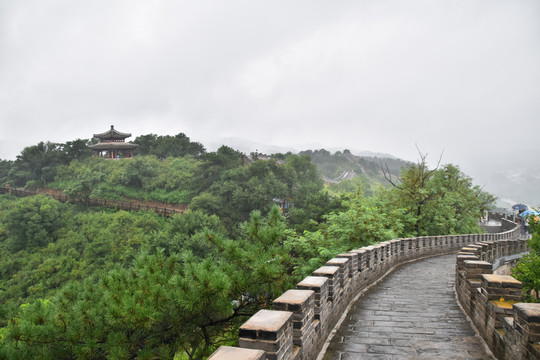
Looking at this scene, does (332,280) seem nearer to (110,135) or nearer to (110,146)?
(110,146)

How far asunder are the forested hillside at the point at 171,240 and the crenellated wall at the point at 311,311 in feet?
2.75

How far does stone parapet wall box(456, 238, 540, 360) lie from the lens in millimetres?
3487

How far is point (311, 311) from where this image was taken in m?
4.11

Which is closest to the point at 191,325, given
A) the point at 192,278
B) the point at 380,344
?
the point at 192,278

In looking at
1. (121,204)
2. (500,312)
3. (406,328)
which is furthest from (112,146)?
(500,312)

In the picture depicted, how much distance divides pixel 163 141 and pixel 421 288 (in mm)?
49676

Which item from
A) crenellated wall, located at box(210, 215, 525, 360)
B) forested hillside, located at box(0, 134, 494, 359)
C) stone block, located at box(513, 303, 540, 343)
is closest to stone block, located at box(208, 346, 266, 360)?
crenellated wall, located at box(210, 215, 525, 360)

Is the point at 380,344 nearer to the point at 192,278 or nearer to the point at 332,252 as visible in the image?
the point at 192,278

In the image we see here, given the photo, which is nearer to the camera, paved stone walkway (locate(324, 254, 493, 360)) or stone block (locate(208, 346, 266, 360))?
stone block (locate(208, 346, 266, 360))

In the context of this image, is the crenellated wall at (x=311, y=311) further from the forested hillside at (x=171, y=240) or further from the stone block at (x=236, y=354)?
the forested hillside at (x=171, y=240)

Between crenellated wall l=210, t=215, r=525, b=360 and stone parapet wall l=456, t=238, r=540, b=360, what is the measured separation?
1.09 meters

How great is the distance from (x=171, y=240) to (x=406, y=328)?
15.6 meters

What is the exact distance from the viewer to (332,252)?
10352 millimetres

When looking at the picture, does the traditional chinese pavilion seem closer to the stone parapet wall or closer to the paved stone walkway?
the paved stone walkway
